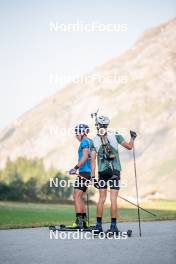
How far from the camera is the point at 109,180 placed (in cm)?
1062

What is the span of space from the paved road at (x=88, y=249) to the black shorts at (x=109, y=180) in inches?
35.0

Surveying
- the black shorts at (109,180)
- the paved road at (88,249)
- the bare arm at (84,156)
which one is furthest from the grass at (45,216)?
the black shorts at (109,180)

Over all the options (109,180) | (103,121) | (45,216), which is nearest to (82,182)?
(109,180)

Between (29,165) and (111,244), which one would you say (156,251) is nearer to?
(111,244)

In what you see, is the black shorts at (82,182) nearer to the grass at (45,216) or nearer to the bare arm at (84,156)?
the bare arm at (84,156)

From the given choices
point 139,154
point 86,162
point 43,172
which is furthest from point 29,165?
point 139,154

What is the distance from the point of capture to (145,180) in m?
173

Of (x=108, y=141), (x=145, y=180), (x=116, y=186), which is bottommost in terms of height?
(x=116, y=186)

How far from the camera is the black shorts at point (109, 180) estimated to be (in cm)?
1055

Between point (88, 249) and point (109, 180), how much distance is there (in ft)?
6.58

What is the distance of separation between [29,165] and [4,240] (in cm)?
6782

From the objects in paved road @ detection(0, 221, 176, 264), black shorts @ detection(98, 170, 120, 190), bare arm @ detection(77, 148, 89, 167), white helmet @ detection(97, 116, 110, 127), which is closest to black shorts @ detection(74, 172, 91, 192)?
bare arm @ detection(77, 148, 89, 167)

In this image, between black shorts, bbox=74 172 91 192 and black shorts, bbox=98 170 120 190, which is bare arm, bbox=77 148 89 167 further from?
black shorts, bbox=98 170 120 190

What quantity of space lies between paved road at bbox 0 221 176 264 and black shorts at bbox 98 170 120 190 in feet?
2.92
